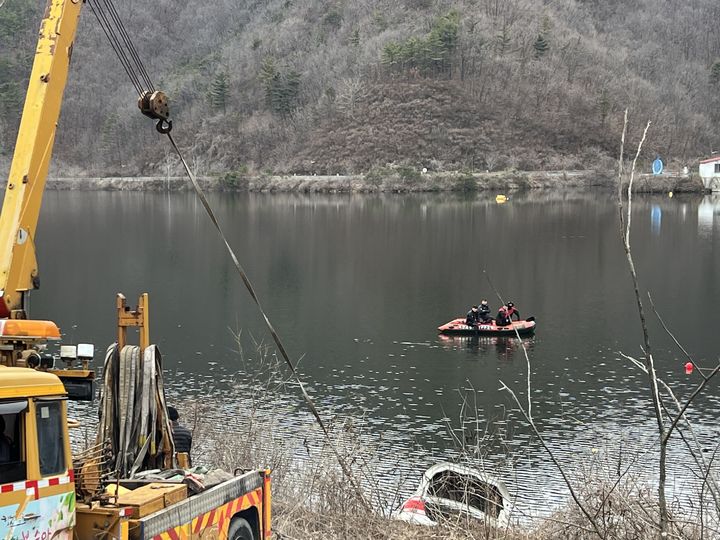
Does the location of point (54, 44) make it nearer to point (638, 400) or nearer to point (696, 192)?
point (638, 400)

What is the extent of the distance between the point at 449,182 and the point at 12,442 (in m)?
121

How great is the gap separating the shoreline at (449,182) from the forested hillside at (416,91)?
4463mm

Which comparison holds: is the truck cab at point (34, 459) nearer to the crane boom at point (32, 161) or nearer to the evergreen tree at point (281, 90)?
the crane boom at point (32, 161)

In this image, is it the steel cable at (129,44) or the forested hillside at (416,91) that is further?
the forested hillside at (416,91)

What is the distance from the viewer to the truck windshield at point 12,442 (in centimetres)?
735

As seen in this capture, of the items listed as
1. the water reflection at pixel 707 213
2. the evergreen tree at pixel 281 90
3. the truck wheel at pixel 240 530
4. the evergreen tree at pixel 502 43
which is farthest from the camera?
the evergreen tree at pixel 502 43

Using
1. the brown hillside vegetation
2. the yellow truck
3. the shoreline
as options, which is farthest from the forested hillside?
the yellow truck

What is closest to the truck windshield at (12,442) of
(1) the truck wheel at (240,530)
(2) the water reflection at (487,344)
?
(1) the truck wheel at (240,530)

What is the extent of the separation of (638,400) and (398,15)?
14712 centimetres

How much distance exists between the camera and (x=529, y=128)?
140 metres

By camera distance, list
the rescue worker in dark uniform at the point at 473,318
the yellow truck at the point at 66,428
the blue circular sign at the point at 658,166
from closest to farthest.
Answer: the yellow truck at the point at 66,428 → the rescue worker in dark uniform at the point at 473,318 → the blue circular sign at the point at 658,166

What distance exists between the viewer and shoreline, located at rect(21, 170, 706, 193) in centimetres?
12550

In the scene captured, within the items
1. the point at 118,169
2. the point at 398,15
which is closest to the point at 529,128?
the point at 398,15

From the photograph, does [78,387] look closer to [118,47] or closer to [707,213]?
[118,47]
